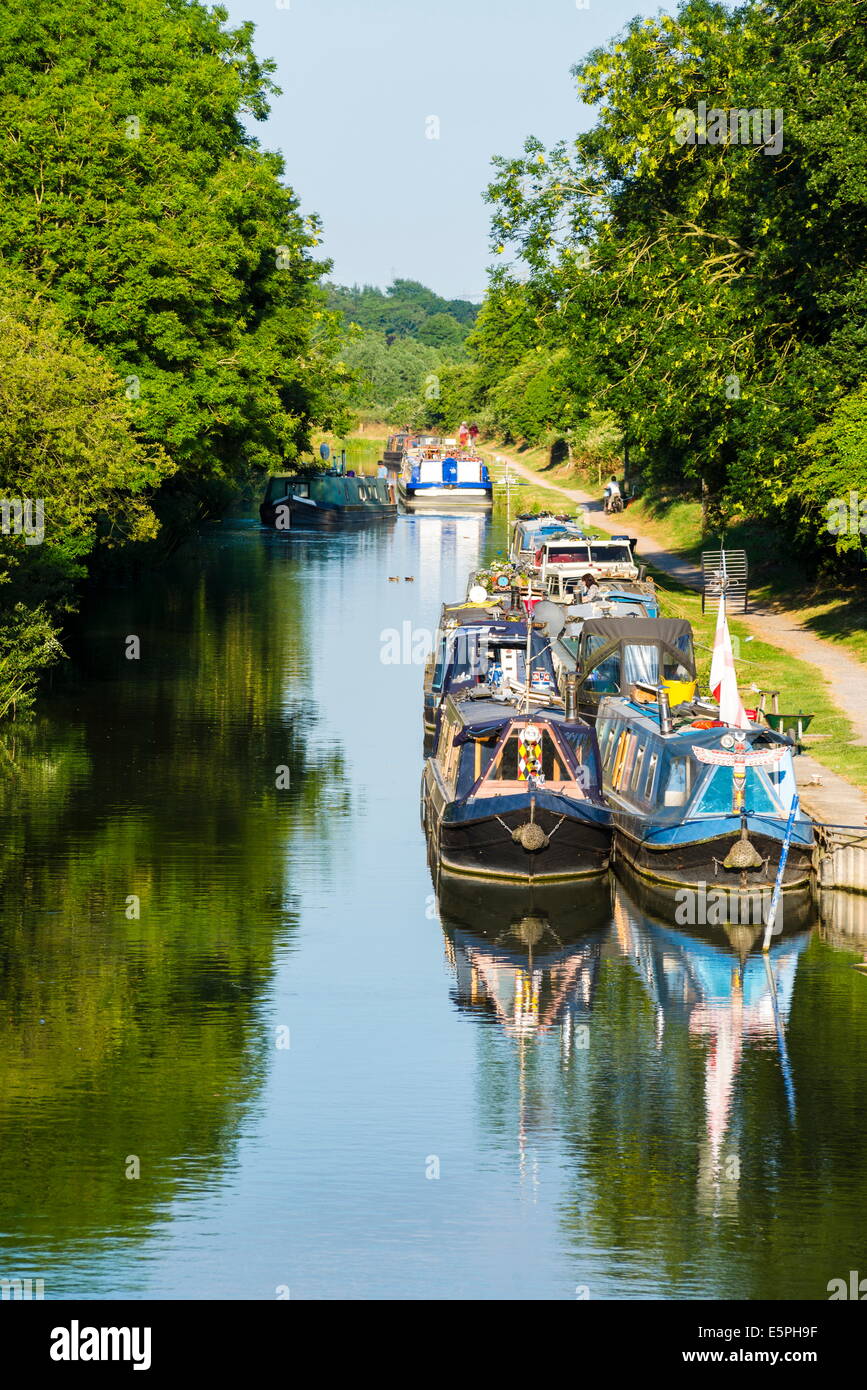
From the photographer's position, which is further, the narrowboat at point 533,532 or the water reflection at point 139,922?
the narrowboat at point 533,532

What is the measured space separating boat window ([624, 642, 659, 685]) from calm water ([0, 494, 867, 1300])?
4.89 metres

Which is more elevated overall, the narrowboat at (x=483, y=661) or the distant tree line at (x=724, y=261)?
the distant tree line at (x=724, y=261)

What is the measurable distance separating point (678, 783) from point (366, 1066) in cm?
872

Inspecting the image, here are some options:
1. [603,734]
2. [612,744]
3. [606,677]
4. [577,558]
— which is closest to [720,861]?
[612,744]

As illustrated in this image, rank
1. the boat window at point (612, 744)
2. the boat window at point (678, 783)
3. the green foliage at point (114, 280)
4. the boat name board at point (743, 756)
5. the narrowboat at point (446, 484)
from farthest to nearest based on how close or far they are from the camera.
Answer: the narrowboat at point (446, 484), the green foliage at point (114, 280), the boat window at point (612, 744), the boat window at point (678, 783), the boat name board at point (743, 756)

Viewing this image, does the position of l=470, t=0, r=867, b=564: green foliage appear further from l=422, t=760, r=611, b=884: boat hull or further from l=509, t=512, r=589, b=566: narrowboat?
l=422, t=760, r=611, b=884: boat hull

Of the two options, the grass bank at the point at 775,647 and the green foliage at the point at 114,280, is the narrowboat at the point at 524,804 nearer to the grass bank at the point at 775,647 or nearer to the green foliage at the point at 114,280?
the grass bank at the point at 775,647

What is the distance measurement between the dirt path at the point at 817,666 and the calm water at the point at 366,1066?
3.41 metres

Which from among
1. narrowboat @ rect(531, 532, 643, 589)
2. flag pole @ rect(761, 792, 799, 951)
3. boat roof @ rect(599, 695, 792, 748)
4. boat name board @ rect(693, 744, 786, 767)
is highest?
narrowboat @ rect(531, 532, 643, 589)

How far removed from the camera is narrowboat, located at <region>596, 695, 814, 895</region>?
2822 cm

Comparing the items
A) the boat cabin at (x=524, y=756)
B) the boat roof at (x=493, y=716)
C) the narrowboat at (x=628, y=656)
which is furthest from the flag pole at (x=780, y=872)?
the narrowboat at (x=628, y=656)

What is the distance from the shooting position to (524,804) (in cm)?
2942

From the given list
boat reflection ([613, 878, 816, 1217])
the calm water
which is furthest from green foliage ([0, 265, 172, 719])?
boat reflection ([613, 878, 816, 1217])

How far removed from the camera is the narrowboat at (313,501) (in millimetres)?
94375
